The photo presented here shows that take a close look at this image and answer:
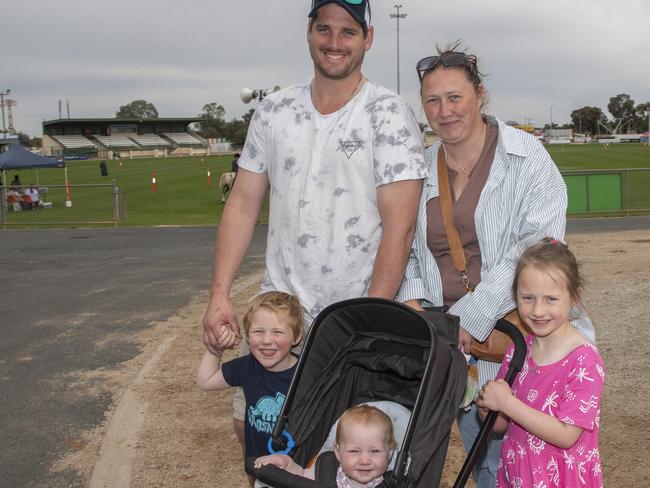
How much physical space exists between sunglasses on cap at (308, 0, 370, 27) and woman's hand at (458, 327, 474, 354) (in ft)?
4.70

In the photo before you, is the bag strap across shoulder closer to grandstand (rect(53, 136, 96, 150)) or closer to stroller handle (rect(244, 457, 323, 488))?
stroller handle (rect(244, 457, 323, 488))

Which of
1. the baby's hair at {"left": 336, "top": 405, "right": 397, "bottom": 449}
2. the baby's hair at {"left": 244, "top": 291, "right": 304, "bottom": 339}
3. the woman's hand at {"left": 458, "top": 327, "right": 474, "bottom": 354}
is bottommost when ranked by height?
the baby's hair at {"left": 336, "top": 405, "right": 397, "bottom": 449}

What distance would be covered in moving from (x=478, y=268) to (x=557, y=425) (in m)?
0.78

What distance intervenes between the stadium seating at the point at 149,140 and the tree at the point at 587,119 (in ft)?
268

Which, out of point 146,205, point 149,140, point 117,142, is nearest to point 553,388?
point 146,205

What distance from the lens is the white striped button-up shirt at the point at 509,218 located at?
→ 3.00 metres

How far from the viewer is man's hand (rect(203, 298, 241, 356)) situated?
3459 millimetres

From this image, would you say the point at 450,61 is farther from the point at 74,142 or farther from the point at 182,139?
the point at 182,139

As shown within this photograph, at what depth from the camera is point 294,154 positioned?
11.3 feet

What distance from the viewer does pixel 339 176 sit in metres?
3.36

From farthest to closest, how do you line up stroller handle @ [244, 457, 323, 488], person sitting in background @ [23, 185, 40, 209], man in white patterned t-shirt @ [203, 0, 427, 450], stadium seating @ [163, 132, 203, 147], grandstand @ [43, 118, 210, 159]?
stadium seating @ [163, 132, 203, 147] → grandstand @ [43, 118, 210, 159] → person sitting in background @ [23, 185, 40, 209] → man in white patterned t-shirt @ [203, 0, 427, 450] → stroller handle @ [244, 457, 323, 488]

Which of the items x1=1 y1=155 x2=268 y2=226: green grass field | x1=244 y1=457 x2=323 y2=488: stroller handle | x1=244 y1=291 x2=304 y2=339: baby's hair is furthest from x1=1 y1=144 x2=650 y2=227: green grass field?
x1=244 y1=457 x2=323 y2=488: stroller handle

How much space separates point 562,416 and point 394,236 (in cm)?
101

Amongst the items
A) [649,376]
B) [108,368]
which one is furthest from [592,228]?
[108,368]
